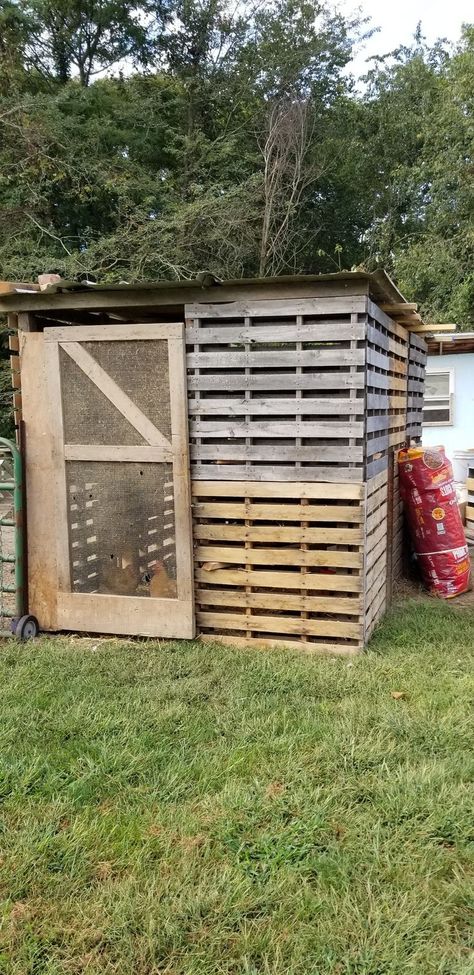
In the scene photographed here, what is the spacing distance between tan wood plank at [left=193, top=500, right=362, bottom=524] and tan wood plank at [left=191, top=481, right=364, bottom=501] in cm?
7

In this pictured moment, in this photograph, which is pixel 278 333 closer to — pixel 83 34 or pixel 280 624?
pixel 280 624

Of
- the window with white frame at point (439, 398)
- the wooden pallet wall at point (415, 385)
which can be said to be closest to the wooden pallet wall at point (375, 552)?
the wooden pallet wall at point (415, 385)

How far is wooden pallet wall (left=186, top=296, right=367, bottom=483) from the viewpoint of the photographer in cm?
439

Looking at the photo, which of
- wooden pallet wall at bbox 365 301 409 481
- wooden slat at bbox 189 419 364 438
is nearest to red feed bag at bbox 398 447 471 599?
wooden pallet wall at bbox 365 301 409 481

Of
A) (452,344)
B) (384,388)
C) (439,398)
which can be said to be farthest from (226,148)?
(384,388)

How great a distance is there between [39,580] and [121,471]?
3.67 feet

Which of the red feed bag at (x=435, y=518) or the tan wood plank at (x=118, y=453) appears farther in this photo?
the red feed bag at (x=435, y=518)

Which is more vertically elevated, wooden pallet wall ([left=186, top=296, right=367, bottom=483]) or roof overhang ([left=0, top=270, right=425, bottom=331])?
roof overhang ([left=0, top=270, right=425, bottom=331])

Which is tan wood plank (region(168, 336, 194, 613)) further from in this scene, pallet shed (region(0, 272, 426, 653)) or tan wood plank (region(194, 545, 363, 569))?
tan wood plank (region(194, 545, 363, 569))

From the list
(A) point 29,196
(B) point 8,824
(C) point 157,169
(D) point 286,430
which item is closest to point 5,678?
(B) point 8,824

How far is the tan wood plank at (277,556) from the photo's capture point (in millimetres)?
4512

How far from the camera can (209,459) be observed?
4.73 meters

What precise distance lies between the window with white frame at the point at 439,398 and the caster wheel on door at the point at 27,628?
9.32 m

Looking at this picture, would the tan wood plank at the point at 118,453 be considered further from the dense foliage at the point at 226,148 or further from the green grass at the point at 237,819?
the dense foliage at the point at 226,148
